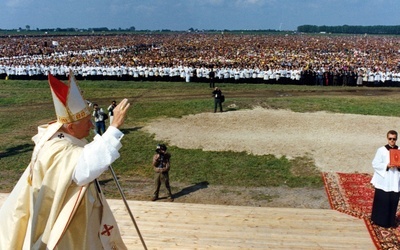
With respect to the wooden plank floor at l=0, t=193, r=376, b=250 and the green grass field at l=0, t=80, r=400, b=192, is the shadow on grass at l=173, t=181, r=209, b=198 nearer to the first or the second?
the green grass field at l=0, t=80, r=400, b=192

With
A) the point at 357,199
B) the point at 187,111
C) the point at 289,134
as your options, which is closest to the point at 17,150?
the point at 187,111

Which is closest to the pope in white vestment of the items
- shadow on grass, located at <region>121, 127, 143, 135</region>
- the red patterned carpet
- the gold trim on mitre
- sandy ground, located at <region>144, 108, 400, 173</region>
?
the gold trim on mitre

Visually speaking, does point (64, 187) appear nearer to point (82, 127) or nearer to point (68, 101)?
point (82, 127)

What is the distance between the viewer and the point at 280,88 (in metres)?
26.4

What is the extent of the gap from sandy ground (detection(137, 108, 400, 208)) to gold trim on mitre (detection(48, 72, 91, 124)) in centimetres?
654

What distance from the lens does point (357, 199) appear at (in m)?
9.11

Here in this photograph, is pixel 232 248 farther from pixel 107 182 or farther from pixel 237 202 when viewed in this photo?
pixel 107 182

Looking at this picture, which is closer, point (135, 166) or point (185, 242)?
point (185, 242)

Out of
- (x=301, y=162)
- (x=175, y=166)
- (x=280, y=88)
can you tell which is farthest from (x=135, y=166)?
(x=280, y=88)

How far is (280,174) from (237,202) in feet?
7.70

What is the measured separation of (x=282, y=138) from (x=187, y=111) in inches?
232

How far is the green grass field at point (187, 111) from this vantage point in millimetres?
11615

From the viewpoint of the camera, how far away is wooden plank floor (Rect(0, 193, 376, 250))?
20.5 ft

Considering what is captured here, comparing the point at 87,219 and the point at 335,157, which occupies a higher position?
the point at 87,219
